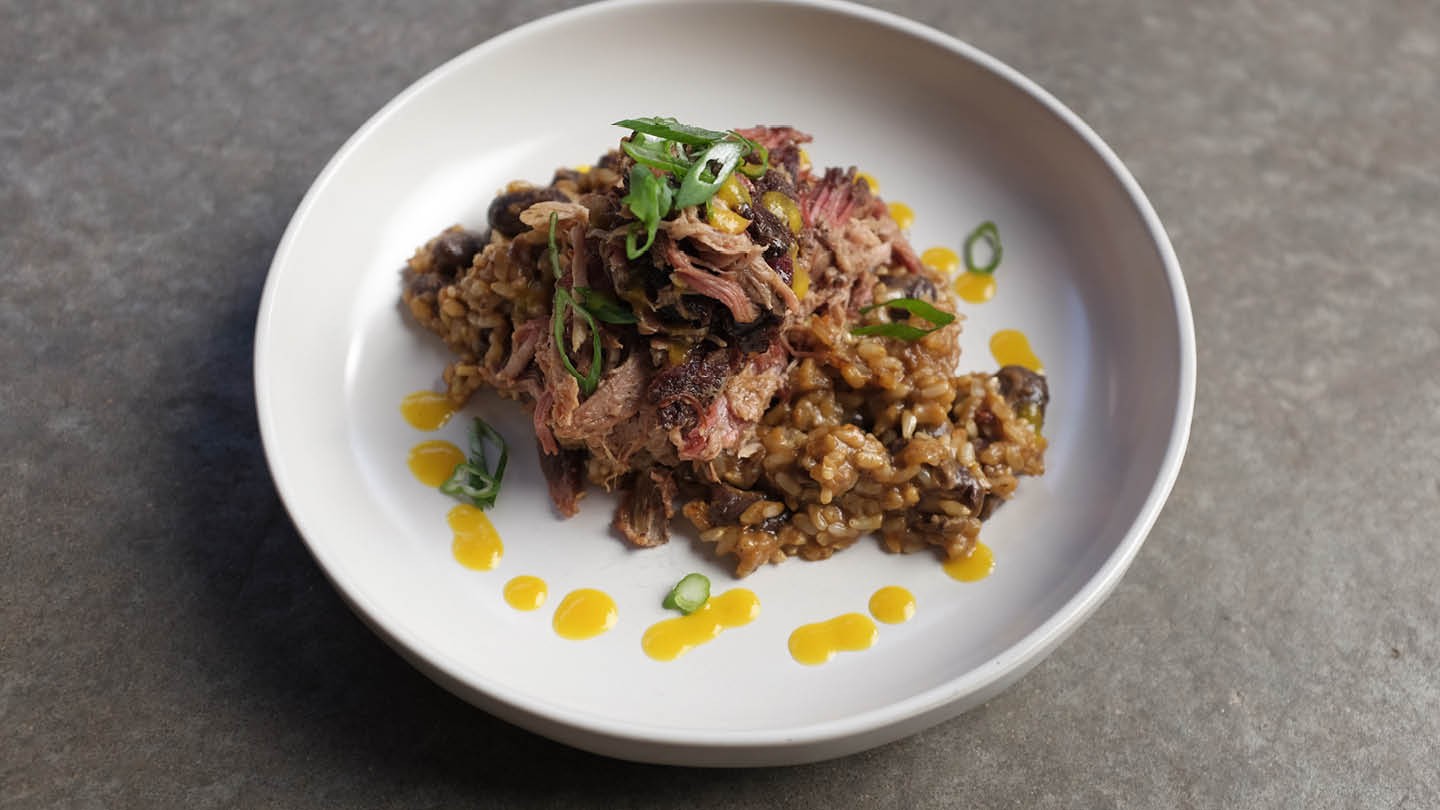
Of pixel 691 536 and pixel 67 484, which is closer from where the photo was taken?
pixel 691 536

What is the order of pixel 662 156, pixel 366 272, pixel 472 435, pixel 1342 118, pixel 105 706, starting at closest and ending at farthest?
1. pixel 662 156
2. pixel 105 706
3. pixel 472 435
4. pixel 366 272
5. pixel 1342 118

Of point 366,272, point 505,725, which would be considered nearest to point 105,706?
point 505,725

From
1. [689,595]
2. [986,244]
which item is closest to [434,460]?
[689,595]

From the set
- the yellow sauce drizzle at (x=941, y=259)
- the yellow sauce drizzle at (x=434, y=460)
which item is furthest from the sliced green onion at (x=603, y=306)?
the yellow sauce drizzle at (x=941, y=259)

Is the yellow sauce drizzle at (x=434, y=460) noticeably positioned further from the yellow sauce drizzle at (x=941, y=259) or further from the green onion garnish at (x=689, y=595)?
the yellow sauce drizzle at (x=941, y=259)

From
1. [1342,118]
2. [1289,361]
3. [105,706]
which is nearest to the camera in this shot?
[105,706]

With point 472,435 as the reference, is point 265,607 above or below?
below

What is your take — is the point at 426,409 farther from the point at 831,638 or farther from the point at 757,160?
the point at 831,638

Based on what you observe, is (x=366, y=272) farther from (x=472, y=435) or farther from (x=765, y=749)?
(x=765, y=749)
